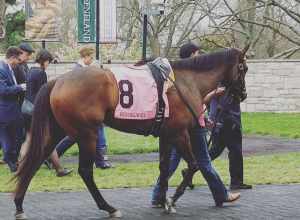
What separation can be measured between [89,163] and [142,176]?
3.27 m

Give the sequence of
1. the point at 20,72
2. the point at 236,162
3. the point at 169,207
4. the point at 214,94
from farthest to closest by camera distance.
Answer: the point at 20,72
the point at 236,162
the point at 214,94
the point at 169,207

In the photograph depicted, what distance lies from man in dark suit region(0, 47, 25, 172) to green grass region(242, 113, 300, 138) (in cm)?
813

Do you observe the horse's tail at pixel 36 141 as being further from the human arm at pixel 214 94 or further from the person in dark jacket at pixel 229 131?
the person in dark jacket at pixel 229 131

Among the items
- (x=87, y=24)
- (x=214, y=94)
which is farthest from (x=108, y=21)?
(x=214, y=94)

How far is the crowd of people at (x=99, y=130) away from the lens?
28.6 feet

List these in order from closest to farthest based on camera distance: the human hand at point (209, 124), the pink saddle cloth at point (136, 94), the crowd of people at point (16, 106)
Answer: the pink saddle cloth at point (136, 94) < the human hand at point (209, 124) < the crowd of people at point (16, 106)

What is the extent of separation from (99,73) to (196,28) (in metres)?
33.6

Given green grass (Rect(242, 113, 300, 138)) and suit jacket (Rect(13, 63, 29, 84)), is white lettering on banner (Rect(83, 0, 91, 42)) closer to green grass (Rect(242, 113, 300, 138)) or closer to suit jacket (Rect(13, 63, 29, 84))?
green grass (Rect(242, 113, 300, 138))

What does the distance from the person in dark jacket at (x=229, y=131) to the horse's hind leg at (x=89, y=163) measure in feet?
7.26

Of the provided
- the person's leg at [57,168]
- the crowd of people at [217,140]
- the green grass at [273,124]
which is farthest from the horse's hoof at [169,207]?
the green grass at [273,124]

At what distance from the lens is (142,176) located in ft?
36.8

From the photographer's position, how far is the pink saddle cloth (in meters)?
7.97

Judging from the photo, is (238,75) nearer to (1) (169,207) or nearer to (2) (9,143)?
(1) (169,207)

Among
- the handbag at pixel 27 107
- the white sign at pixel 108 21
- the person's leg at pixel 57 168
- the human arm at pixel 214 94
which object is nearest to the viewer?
the human arm at pixel 214 94
